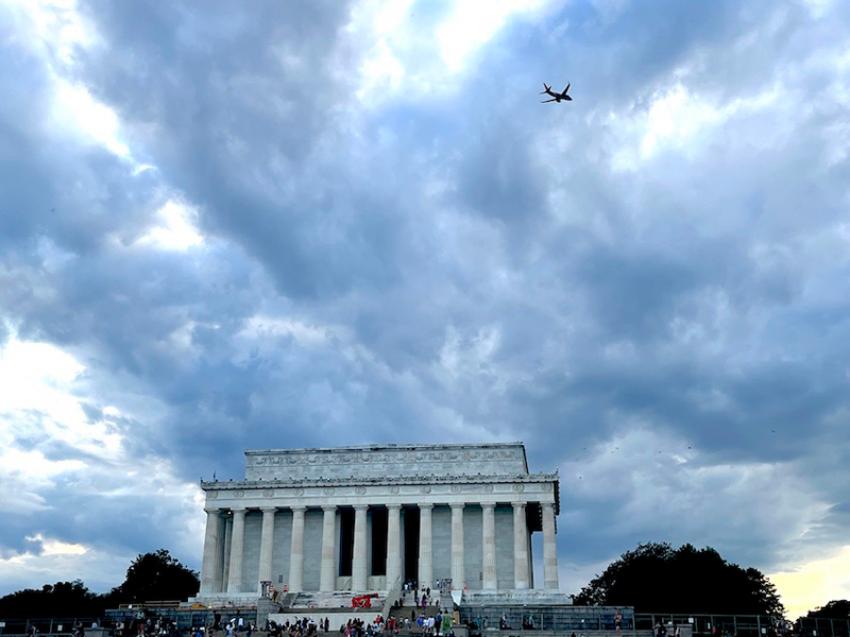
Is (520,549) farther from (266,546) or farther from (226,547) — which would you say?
(226,547)

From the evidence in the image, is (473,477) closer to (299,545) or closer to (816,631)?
(299,545)

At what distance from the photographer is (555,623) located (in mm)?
54719

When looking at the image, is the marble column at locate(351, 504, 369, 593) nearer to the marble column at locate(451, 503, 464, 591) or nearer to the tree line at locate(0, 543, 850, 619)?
the marble column at locate(451, 503, 464, 591)

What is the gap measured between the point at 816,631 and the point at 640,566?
44.1 meters

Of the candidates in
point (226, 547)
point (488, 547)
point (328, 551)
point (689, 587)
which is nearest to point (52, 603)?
point (226, 547)

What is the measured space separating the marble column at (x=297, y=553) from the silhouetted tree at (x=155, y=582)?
32.7 m

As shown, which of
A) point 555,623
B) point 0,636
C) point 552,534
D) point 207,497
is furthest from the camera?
point 207,497

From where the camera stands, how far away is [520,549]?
73125 mm

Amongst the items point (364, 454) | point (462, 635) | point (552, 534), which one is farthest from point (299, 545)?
point (462, 635)

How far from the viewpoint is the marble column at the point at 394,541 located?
73.9 m

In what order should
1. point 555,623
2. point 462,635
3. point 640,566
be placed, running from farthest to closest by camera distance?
point 640,566 → point 555,623 → point 462,635

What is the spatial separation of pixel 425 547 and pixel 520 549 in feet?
25.3

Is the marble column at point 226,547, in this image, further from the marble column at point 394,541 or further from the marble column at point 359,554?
the marble column at point 394,541

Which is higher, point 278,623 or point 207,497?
point 207,497
